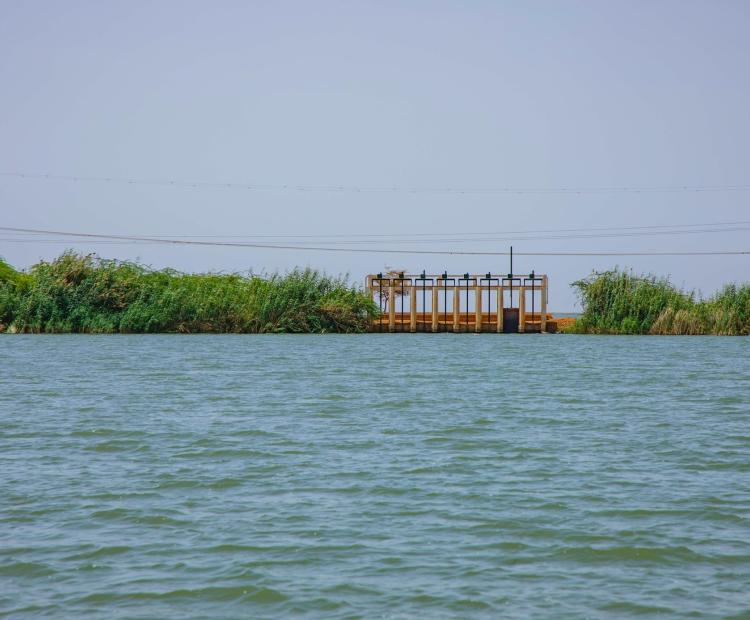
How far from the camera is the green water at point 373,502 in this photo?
7.73 meters

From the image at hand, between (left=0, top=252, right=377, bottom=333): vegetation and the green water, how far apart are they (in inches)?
1017

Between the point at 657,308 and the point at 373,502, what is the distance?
41.2 m

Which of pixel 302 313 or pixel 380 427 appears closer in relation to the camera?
pixel 380 427

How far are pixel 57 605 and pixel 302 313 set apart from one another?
42.8m

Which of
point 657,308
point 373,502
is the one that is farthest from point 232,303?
point 373,502

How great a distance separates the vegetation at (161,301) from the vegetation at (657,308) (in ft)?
39.2

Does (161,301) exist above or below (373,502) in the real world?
above

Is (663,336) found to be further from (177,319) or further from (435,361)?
(177,319)

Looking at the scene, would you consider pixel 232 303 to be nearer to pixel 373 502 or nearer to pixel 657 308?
pixel 657 308

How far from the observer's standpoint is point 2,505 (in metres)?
10.5

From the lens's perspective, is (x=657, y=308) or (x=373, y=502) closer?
(x=373, y=502)

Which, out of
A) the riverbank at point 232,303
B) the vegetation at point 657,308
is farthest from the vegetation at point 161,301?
the vegetation at point 657,308

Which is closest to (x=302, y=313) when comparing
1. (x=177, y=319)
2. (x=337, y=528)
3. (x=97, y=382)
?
(x=177, y=319)

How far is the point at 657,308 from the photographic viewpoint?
49562 millimetres
